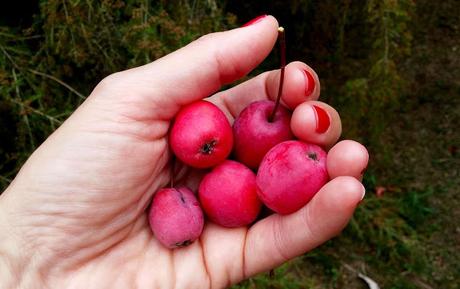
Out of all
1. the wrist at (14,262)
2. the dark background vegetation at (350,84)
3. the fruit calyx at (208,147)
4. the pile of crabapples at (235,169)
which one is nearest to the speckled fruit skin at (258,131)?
the pile of crabapples at (235,169)

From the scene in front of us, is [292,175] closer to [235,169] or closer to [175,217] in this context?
[235,169]

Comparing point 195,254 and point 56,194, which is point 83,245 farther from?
point 195,254

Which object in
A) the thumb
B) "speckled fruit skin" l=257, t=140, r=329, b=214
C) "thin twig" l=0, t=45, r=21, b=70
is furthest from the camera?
"thin twig" l=0, t=45, r=21, b=70

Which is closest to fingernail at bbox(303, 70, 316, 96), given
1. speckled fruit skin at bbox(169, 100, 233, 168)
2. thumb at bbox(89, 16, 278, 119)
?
thumb at bbox(89, 16, 278, 119)

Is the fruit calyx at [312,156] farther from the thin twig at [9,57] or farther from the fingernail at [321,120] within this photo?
the thin twig at [9,57]

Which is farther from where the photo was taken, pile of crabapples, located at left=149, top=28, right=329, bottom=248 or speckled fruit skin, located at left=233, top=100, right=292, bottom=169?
speckled fruit skin, located at left=233, top=100, right=292, bottom=169

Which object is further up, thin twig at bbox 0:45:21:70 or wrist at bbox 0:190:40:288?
thin twig at bbox 0:45:21:70

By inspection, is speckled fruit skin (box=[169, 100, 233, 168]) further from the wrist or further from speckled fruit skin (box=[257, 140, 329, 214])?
the wrist
